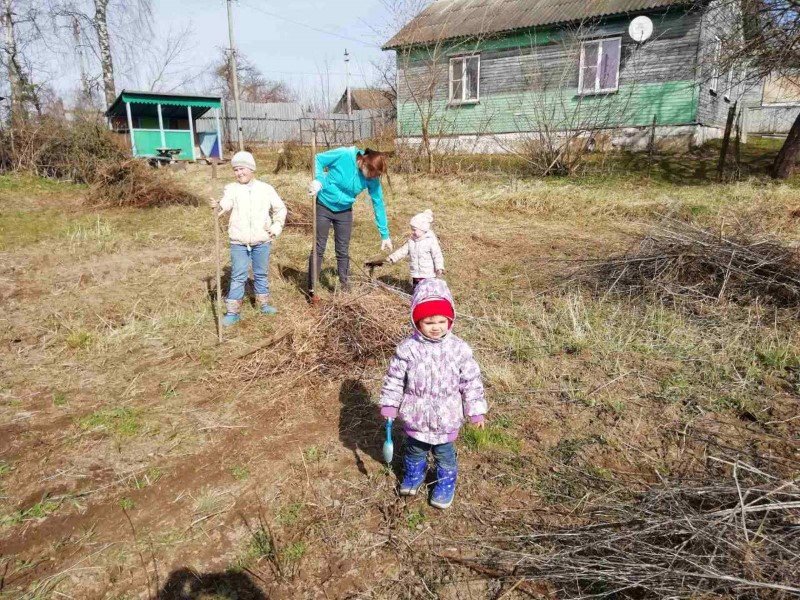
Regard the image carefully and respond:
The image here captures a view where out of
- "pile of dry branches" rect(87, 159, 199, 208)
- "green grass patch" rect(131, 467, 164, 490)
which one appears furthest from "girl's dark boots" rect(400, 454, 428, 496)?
"pile of dry branches" rect(87, 159, 199, 208)

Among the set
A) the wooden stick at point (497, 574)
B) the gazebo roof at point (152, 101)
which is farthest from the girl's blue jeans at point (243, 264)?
the gazebo roof at point (152, 101)

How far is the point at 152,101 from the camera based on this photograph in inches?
698

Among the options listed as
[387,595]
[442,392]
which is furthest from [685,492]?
[387,595]

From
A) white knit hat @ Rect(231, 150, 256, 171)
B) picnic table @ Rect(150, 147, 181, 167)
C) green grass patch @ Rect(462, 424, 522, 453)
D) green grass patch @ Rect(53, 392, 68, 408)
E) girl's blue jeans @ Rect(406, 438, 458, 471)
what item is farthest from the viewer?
picnic table @ Rect(150, 147, 181, 167)

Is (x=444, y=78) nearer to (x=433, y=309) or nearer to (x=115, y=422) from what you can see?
(x=115, y=422)

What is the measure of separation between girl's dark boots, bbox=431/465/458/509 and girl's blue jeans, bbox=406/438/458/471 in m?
0.03

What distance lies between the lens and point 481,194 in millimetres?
11438

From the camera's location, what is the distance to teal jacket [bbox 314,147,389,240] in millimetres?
5035

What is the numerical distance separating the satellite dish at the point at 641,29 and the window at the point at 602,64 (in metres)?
0.55

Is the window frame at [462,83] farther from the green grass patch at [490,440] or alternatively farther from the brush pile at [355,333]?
the green grass patch at [490,440]

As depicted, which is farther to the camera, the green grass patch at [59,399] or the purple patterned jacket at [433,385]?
the green grass patch at [59,399]

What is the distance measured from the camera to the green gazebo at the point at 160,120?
1772 centimetres

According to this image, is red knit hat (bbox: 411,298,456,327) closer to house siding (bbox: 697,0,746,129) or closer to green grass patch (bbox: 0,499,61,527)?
green grass patch (bbox: 0,499,61,527)

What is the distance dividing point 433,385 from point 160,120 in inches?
734
